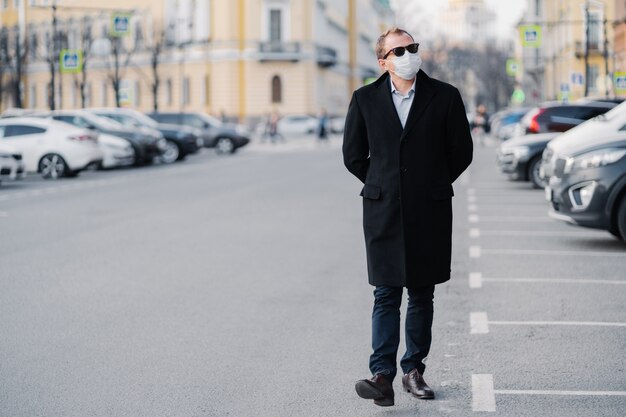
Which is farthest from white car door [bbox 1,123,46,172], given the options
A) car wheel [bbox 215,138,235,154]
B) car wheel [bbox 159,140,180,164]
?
car wheel [bbox 215,138,235,154]

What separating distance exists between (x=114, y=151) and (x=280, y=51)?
52.6m

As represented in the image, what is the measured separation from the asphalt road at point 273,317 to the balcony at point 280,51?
66.3 m

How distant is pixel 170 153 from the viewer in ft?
126

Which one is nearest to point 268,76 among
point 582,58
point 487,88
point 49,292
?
point 582,58

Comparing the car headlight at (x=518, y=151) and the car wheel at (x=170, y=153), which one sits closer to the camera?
the car headlight at (x=518, y=151)

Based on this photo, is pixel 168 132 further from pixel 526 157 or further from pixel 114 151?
pixel 526 157

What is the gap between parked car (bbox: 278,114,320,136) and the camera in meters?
80.3

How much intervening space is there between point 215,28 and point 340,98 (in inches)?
701

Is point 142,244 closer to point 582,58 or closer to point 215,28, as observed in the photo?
point 215,28

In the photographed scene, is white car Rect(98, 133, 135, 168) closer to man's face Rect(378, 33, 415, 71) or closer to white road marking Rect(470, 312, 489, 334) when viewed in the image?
white road marking Rect(470, 312, 489, 334)

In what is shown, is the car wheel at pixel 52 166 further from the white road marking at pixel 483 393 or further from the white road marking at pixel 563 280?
the white road marking at pixel 483 393

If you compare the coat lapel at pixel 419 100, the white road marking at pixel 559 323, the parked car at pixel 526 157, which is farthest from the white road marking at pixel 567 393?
the parked car at pixel 526 157

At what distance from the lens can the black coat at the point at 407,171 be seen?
19.7ft

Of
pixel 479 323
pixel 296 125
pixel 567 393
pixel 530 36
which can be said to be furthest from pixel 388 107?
pixel 296 125
